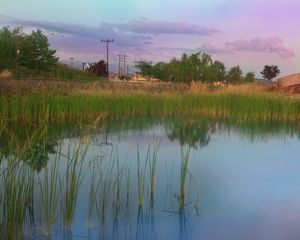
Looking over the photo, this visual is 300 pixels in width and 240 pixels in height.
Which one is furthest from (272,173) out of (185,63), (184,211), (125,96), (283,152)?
(185,63)

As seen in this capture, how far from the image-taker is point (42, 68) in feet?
99.0

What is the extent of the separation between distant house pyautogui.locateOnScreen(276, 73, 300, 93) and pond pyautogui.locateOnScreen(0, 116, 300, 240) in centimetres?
1024

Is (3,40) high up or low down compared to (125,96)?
up

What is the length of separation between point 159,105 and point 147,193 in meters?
9.72

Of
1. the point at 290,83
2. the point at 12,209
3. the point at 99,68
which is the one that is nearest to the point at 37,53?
the point at 99,68

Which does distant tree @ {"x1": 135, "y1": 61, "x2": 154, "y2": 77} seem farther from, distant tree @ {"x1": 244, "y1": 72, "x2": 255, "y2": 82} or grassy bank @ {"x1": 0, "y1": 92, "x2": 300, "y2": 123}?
grassy bank @ {"x1": 0, "y1": 92, "x2": 300, "y2": 123}

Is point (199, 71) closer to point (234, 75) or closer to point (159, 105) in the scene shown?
point (234, 75)

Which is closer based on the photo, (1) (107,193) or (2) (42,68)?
(1) (107,193)

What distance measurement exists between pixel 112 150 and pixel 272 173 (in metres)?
2.29

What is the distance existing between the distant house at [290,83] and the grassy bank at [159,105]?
13.3 ft

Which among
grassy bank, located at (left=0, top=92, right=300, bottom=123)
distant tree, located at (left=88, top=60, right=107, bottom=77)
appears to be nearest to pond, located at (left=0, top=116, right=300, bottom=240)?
grassy bank, located at (left=0, top=92, right=300, bottom=123)

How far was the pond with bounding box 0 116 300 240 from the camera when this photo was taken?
13.0 ft

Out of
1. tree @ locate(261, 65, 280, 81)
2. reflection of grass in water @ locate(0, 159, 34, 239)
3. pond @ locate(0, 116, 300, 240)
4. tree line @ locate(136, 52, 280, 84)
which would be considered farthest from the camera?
tree @ locate(261, 65, 280, 81)

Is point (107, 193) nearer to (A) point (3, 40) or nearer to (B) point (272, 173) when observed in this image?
(B) point (272, 173)
